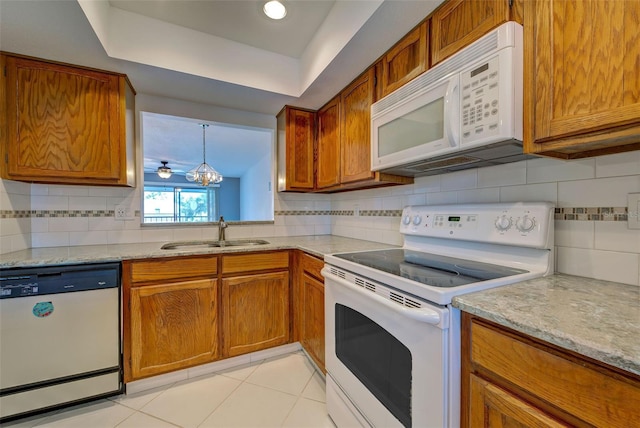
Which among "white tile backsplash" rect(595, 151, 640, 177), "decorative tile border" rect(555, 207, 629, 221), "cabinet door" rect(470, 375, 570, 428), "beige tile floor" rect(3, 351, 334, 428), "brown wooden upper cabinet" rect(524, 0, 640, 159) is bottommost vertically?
"beige tile floor" rect(3, 351, 334, 428)

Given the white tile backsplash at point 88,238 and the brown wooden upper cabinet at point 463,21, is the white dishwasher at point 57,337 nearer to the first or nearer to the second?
the white tile backsplash at point 88,238

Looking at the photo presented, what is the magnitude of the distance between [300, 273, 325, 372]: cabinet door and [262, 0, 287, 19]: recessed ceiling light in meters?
1.62

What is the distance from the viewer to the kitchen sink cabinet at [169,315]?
1611mm

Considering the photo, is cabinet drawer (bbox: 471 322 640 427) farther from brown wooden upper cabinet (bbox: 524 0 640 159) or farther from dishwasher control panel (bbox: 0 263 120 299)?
dishwasher control panel (bbox: 0 263 120 299)

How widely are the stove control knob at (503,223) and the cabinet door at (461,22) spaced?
741 mm

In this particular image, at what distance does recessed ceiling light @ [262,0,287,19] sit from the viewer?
5.00 feet

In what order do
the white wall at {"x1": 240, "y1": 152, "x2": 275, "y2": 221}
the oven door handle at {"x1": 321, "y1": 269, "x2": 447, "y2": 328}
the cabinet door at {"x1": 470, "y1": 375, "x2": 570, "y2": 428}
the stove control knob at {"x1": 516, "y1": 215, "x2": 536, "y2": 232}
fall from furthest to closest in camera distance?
the white wall at {"x1": 240, "y1": 152, "x2": 275, "y2": 221} < the stove control knob at {"x1": 516, "y1": 215, "x2": 536, "y2": 232} < the oven door handle at {"x1": 321, "y1": 269, "x2": 447, "y2": 328} < the cabinet door at {"x1": 470, "y1": 375, "x2": 570, "y2": 428}

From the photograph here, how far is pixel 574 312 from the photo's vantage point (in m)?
0.68

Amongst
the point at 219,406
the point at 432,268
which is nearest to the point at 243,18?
the point at 432,268

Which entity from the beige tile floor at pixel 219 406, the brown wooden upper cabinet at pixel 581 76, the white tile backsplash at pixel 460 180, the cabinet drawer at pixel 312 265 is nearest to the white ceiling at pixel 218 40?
the brown wooden upper cabinet at pixel 581 76

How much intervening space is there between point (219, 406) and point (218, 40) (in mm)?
2293

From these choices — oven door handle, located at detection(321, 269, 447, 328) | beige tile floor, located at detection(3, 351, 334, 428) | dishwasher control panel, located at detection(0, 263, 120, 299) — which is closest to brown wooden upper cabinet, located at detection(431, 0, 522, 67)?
oven door handle, located at detection(321, 269, 447, 328)

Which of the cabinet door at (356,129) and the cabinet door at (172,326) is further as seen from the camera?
the cabinet door at (356,129)

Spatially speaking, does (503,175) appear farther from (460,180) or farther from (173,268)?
(173,268)
